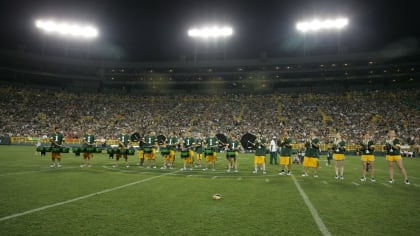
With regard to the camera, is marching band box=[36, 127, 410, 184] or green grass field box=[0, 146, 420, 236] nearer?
green grass field box=[0, 146, 420, 236]

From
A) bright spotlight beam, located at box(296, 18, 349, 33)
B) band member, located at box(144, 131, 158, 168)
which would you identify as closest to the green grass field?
band member, located at box(144, 131, 158, 168)

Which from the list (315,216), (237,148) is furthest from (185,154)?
(315,216)

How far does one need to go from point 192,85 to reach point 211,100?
8.11 m

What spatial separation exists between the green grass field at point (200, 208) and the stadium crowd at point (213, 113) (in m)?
30.2

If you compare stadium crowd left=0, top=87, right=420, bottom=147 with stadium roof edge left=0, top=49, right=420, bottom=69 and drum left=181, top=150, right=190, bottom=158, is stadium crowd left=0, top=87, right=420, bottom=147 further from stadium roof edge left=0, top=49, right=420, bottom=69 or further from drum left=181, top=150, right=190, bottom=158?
drum left=181, top=150, right=190, bottom=158

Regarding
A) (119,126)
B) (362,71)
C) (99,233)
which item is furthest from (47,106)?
(362,71)

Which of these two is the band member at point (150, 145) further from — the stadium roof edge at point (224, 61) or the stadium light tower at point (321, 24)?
the stadium roof edge at point (224, 61)

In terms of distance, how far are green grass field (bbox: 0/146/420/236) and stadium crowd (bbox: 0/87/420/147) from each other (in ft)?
99.2

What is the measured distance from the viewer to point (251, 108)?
5141 cm

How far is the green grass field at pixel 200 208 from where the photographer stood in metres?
5.52

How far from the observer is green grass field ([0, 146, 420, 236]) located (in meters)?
5.52

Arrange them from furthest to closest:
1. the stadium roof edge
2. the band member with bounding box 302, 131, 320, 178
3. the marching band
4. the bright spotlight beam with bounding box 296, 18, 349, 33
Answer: the stadium roof edge < the bright spotlight beam with bounding box 296, 18, 349, 33 < the band member with bounding box 302, 131, 320, 178 < the marching band

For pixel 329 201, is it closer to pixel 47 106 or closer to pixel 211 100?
pixel 211 100

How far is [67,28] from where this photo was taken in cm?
5144
